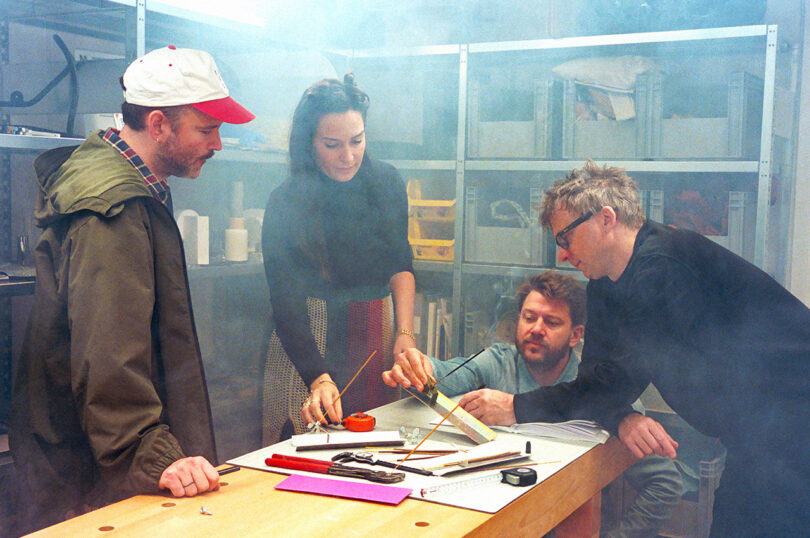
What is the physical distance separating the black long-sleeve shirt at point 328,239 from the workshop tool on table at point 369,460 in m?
0.55

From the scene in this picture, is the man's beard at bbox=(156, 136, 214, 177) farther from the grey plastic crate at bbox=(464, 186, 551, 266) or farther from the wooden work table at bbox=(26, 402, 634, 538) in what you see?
the grey plastic crate at bbox=(464, 186, 551, 266)

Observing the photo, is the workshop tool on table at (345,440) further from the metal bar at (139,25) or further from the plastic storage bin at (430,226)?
the plastic storage bin at (430,226)

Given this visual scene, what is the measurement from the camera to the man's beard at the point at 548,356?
1.82 metres

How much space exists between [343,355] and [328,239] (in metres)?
0.30

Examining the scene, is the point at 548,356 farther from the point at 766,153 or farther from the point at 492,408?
the point at 766,153

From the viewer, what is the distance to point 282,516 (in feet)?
3.18

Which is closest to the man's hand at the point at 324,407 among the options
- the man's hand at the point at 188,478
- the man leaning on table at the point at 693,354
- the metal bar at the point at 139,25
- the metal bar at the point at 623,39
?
the man leaning on table at the point at 693,354

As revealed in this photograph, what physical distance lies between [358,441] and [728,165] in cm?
133

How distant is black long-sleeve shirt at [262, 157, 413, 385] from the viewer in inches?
70.5

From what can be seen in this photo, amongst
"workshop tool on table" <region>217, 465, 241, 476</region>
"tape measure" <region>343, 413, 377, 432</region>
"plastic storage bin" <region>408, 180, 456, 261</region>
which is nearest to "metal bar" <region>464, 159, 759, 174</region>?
"plastic storage bin" <region>408, 180, 456, 261</region>

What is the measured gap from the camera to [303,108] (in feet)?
5.76

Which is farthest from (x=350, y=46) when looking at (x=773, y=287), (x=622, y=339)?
(x=773, y=287)

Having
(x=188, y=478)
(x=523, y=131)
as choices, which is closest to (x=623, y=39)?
(x=523, y=131)

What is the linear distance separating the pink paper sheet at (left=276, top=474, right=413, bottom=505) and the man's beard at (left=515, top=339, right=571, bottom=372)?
841 mm
